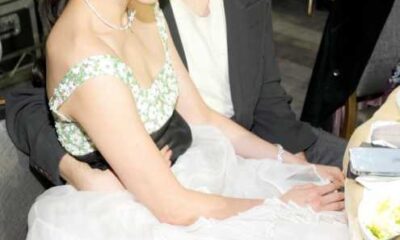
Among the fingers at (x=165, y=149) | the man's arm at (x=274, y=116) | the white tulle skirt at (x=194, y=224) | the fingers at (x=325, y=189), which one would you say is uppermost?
the fingers at (x=165, y=149)

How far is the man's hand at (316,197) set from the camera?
3.90 feet

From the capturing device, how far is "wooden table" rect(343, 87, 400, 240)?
876 millimetres

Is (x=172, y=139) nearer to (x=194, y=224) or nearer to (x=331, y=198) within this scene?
(x=194, y=224)

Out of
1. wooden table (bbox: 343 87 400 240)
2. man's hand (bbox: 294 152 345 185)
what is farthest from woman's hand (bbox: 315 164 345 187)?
wooden table (bbox: 343 87 400 240)

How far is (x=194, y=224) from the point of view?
43.7 inches

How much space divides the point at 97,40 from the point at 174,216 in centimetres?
37

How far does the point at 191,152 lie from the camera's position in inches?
51.9

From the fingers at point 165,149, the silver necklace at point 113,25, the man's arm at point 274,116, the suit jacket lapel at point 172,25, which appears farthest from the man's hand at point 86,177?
the man's arm at point 274,116

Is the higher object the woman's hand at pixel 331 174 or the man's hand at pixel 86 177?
the man's hand at pixel 86 177

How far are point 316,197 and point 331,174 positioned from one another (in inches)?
7.8

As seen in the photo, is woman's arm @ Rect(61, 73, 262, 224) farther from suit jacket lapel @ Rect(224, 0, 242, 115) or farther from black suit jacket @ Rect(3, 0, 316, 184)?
suit jacket lapel @ Rect(224, 0, 242, 115)

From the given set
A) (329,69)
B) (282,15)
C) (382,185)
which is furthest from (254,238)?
(282,15)

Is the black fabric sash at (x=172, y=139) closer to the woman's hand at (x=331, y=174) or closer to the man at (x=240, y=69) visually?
the man at (x=240, y=69)

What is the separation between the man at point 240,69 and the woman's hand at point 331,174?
0.17m
